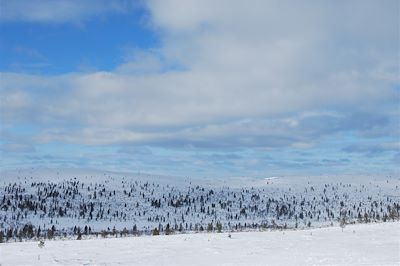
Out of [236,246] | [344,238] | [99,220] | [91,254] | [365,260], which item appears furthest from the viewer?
[99,220]

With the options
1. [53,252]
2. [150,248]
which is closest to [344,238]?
[150,248]

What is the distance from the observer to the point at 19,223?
160 metres

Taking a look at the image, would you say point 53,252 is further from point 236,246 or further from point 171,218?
point 171,218

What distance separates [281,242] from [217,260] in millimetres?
7442

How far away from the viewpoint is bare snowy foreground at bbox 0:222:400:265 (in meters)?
24.6

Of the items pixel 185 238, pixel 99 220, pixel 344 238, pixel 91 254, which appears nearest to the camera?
pixel 91 254

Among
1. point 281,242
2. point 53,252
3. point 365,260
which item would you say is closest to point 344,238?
point 281,242

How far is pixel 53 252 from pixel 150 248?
552 centimetres

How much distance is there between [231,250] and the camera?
2858cm

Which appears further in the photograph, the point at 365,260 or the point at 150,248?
the point at 150,248

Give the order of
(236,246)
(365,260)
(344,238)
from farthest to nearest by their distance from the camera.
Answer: (344,238), (236,246), (365,260)

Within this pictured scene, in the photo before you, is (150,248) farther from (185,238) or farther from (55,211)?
(55,211)

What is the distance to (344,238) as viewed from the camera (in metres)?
32.4

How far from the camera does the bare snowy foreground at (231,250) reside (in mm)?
24562
